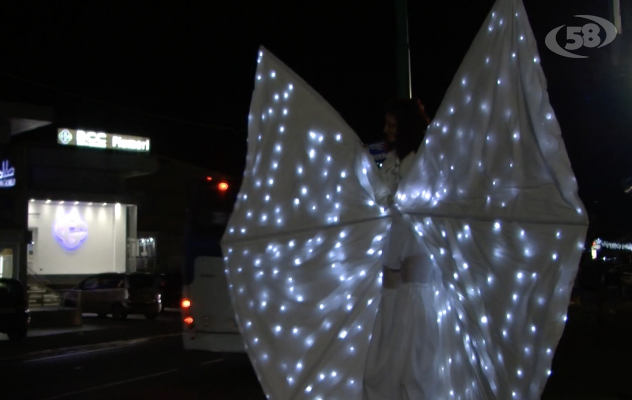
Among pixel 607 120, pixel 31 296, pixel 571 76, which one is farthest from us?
pixel 31 296

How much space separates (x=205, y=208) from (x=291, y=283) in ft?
25.2

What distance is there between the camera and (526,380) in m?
3.15

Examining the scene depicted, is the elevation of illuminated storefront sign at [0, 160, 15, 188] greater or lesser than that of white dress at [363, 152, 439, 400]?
greater

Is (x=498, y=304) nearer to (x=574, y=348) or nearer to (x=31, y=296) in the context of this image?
(x=574, y=348)

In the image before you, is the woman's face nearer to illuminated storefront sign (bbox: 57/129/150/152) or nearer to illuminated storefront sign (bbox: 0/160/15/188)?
illuminated storefront sign (bbox: 0/160/15/188)

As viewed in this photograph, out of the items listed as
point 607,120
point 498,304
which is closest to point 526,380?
point 498,304

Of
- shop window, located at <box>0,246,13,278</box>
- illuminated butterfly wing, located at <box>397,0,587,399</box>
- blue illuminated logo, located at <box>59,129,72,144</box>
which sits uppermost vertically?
blue illuminated logo, located at <box>59,129,72,144</box>

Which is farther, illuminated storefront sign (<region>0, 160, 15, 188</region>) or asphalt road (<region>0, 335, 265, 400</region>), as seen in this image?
illuminated storefront sign (<region>0, 160, 15, 188</region>)

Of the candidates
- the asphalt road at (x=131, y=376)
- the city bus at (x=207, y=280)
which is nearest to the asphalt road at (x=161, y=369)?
the asphalt road at (x=131, y=376)

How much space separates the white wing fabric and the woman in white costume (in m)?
0.08

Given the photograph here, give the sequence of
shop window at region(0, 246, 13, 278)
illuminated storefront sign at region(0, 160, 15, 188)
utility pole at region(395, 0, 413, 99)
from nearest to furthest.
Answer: utility pole at region(395, 0, 413, 99)
illuminated storefront sign at region(0, 160, 15, 188)
shop window at region(0, 246, 13, 278)

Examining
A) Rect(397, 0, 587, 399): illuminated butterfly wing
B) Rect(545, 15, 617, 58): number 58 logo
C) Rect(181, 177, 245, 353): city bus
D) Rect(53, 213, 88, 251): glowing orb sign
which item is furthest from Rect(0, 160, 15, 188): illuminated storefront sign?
Rect(397, 0, 587, 399): illuminated butterfly wing

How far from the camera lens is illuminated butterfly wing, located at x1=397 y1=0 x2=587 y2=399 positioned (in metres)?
3.15

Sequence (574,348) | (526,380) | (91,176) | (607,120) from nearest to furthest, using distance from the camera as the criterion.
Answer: (526,380) → (574,348) → (607,120) → (91,176)
